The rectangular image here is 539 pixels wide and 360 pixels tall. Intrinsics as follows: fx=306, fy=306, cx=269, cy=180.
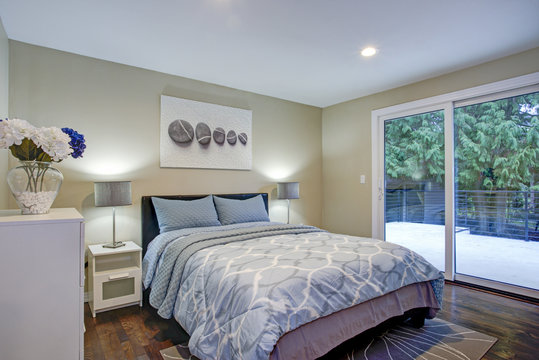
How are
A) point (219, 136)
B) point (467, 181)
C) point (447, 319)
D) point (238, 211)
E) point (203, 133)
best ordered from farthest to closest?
point (219, 136) < point (203, 133) < point (238, 211) < point (467, 181) < point (447, 319)

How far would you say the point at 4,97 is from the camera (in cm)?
254

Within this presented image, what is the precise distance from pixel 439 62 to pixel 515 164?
1.27 m

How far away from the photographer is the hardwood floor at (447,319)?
6.68 feet

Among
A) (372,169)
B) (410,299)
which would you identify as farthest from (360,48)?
(410,299)

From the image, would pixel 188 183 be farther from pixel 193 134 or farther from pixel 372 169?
pixel 372 169

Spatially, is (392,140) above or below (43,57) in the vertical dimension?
below

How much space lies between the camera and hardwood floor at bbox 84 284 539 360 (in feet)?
6.68

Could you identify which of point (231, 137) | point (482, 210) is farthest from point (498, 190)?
point (231, 137)

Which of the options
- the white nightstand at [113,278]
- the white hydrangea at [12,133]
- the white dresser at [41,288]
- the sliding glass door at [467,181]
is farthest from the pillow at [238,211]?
the white hydrangea at [12,133]

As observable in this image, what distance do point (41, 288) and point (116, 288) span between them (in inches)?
59.4

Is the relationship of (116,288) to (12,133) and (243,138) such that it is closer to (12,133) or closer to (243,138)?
(12,133)

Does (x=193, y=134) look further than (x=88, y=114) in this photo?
Yes

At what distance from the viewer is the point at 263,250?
2217mm

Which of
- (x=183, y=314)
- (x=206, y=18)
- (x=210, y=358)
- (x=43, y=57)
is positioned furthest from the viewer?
(x=43, y=57)
